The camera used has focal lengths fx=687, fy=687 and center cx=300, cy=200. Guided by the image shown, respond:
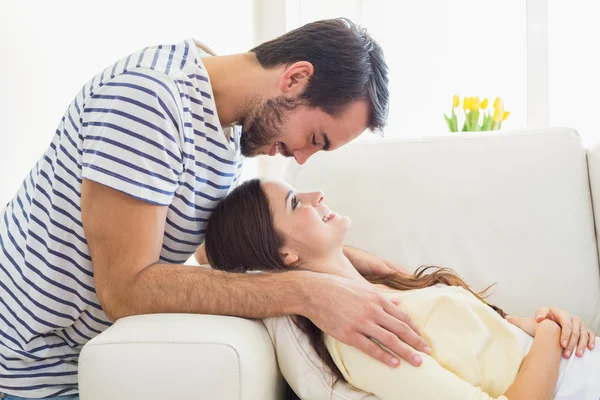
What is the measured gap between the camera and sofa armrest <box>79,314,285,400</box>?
1058mm

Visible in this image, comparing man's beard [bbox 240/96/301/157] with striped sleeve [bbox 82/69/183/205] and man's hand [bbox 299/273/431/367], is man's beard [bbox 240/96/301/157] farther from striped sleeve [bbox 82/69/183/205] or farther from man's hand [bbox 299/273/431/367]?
man's hand [bbox 299/273/431/367]

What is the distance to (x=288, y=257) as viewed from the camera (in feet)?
4.64

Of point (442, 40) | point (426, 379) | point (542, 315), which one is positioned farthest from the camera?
point (442, 40)

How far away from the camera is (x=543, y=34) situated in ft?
10.2

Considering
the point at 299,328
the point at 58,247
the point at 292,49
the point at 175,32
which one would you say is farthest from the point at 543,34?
the point at 58,247

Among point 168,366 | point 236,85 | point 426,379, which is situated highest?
A: point 236,85

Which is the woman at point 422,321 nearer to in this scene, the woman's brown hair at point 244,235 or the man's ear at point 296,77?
the woman's brown hair at point 244,235

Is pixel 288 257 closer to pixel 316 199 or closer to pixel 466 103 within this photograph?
pixel 316 199

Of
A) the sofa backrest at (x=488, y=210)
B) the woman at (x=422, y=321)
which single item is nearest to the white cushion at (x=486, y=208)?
the sofa backrest at (x=488, y=210)

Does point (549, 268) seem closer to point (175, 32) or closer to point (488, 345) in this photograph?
point (488, 345)

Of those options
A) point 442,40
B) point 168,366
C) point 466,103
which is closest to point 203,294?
point 168,366

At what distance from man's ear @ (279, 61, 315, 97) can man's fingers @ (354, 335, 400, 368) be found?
53 cm

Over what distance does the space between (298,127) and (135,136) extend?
37cm

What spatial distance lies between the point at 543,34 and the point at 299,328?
2331 millimetres
